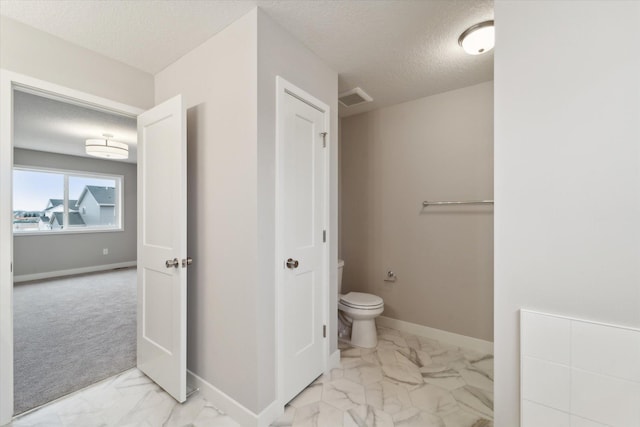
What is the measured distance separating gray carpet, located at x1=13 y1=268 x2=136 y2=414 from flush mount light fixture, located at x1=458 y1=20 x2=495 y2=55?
3.47 metres

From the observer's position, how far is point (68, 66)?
5.91 ft

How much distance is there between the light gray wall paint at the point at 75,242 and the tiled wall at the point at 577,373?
722 cm

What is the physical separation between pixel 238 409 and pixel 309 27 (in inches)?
94.0

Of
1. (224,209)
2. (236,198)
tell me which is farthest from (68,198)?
(236,198)

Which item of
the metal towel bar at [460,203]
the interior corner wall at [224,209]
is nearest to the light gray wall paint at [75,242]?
the interior corner wall at [224,209]

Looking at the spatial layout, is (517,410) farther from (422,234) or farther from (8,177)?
(8,177)

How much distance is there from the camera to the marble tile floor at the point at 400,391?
1.59 meters

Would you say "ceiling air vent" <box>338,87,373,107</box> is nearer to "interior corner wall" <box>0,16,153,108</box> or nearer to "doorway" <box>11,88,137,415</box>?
"interior corner wall" <box>0,16,153,108</box>

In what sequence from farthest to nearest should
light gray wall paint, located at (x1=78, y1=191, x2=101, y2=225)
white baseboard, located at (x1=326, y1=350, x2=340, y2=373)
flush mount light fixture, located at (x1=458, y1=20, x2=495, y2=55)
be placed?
light gray wall paint, located at (x1=78, y1=191, x2=101, y2=225) < white baseboard, located at (x1=326, y1=350, x2=340, y2=373) < flush mount light fixture, located at (x1=458, y1=20, x2=495, y2=55)

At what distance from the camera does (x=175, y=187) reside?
5.81 feet

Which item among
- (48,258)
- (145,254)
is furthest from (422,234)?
(48,258)

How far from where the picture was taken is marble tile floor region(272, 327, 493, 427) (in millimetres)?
1589

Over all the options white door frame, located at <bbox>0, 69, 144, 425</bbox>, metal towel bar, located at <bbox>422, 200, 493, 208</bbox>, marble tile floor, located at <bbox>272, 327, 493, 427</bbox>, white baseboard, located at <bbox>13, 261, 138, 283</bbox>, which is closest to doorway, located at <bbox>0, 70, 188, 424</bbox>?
white door frame, located at <bbox>0, 69, 144, 425</bbox>

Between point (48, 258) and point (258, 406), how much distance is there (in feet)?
19.8
